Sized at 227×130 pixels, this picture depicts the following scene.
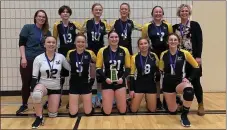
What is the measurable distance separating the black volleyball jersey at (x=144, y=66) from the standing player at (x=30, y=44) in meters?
1.42

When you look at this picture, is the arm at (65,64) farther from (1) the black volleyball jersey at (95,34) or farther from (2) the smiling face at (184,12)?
(2) the smiling face at (184,12)

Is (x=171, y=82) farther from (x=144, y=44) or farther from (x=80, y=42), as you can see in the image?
(x=80, y=42)

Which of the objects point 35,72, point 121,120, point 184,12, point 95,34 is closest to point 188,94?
point 121,120

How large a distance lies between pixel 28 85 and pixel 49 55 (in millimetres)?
644

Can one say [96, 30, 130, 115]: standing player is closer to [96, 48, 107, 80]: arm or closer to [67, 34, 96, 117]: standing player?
[96, 48, 107, 80]: arm

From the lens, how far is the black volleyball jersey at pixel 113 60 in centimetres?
418

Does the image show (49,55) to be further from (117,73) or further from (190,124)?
(190,124)

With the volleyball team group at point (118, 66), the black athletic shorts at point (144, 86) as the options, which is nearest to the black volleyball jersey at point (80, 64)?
the volleyball team group at point (118, 66)

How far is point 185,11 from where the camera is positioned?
4.14 m

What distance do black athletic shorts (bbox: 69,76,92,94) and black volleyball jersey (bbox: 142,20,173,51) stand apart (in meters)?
1.21

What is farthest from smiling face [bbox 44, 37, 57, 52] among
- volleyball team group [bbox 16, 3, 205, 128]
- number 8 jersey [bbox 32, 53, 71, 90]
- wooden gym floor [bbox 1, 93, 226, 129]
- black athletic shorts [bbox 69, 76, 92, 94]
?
wooden gym floor [bbox 1, 93, 226, 129]

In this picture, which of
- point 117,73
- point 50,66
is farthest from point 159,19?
point 50,66

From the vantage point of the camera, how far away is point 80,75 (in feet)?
13.7

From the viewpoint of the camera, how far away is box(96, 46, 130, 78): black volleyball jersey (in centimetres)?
418
